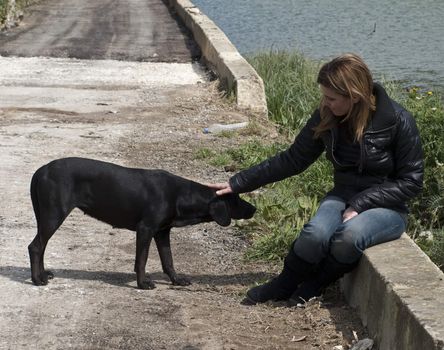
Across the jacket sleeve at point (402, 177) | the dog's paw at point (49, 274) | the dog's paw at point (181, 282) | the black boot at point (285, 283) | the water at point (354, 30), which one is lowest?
the water at point (354, 30)

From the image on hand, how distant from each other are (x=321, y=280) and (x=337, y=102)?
3.30 ft

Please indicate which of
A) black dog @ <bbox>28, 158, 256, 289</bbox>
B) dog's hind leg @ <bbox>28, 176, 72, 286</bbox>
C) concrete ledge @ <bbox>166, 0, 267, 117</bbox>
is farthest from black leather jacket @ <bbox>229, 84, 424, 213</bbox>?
concrete ledge @ <bbox>166, 0, 267, 117</bbox>

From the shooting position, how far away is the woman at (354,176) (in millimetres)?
5301

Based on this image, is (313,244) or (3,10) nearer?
(313,244)

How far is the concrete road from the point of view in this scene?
16266 mm

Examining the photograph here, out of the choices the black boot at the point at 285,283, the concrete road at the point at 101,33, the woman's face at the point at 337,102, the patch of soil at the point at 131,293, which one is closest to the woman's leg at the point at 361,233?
the black boot at the point at 285,283

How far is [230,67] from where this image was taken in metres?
12.5

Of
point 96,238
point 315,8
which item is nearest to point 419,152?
point 96,238

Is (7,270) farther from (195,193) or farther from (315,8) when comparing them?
(315,8)

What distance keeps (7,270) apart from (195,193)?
4.08 feet

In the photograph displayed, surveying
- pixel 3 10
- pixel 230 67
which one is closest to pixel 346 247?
pixel 230 67

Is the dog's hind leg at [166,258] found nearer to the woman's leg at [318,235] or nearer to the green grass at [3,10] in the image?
the woman's leg at [318,235]

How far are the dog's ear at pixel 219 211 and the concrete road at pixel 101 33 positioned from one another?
33.1ft

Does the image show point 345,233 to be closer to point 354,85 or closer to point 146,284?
point 354,85
